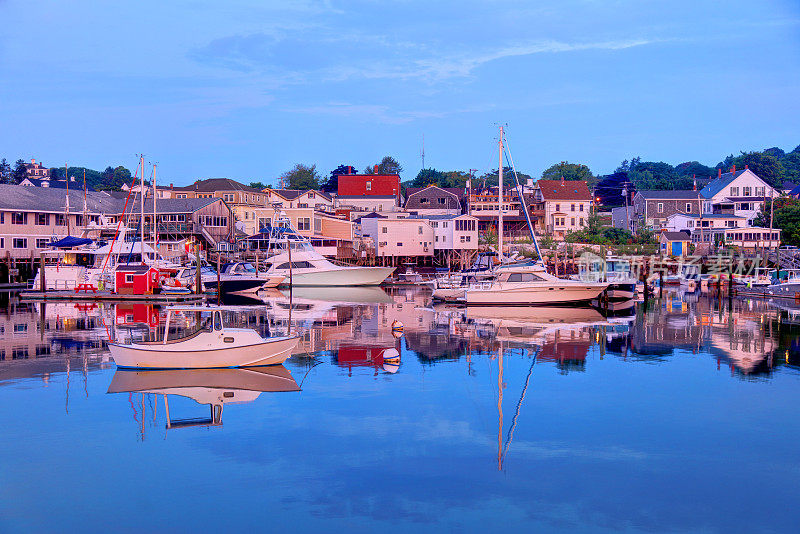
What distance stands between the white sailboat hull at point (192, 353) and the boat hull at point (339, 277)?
47.8 metres

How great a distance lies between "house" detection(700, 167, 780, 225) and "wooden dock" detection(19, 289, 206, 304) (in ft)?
263

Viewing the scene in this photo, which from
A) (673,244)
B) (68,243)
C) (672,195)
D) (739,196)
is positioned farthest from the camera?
(672,195)

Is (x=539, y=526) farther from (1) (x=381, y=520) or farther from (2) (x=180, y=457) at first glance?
(2) (x=180, y=457)

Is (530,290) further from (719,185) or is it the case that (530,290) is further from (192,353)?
(719,185)

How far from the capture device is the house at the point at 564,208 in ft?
347

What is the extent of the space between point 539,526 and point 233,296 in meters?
53.9

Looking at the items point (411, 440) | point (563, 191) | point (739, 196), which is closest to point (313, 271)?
point (563, 191)

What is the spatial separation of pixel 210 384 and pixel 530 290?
3143cm

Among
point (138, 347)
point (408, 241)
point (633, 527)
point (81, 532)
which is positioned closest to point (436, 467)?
point (633, 527)

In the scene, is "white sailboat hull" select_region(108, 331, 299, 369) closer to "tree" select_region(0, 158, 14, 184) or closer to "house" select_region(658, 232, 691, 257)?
"house" select_region(658, 232, 691, 257)

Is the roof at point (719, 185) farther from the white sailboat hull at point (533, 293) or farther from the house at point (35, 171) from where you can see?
the house at point (35, 171)

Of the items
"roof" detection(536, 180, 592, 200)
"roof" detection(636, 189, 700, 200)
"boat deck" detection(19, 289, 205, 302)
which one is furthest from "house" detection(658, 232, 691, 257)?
"boat deck" detection(19, 289, 205, 302)

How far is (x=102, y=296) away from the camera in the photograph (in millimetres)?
54625

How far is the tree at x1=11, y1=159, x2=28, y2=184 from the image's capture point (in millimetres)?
138625
